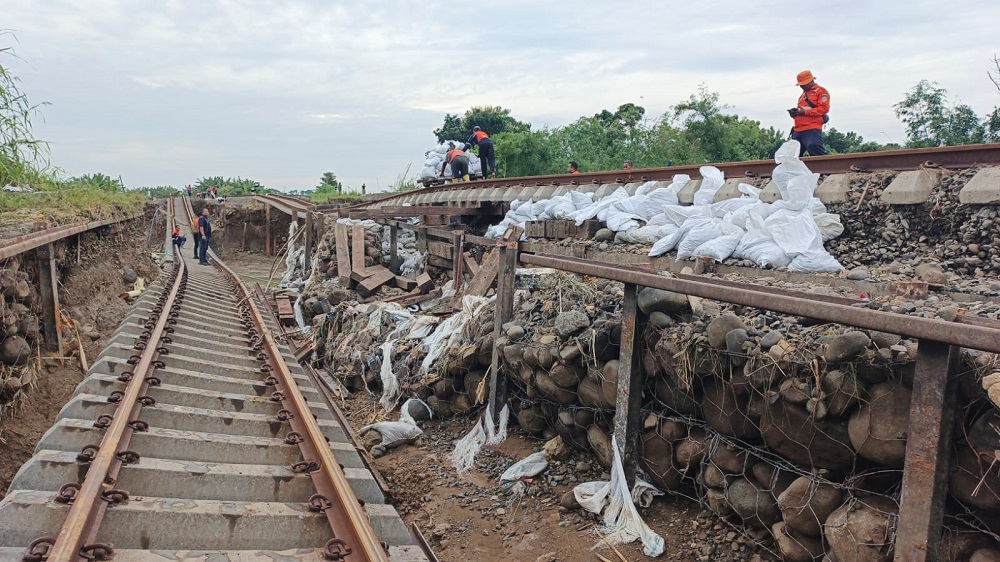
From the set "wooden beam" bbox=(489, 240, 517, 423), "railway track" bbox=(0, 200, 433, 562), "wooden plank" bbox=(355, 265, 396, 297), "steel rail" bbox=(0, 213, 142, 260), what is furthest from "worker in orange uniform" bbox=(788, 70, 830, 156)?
"steel rail" bbox=(0, 213, 142, 260)

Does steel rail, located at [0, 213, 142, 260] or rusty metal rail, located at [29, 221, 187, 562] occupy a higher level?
steel rail, located at [0, 213, 142, 260]

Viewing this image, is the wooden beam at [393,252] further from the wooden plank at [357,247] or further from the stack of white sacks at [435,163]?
the stack of white sacks at [435,163]

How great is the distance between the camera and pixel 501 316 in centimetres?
563

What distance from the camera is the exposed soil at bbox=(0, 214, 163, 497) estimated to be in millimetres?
4492

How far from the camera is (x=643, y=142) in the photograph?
23406 millimetres

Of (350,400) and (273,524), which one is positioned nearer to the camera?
(273,524)

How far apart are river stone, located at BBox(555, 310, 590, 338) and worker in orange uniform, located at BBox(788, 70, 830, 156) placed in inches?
193

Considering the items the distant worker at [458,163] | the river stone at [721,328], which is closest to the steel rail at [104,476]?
the river stone at [721,328]

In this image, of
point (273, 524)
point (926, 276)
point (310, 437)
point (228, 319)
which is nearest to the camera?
point (273, 524)

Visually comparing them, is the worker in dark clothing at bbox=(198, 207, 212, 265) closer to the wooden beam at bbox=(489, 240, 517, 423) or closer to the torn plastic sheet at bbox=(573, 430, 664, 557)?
the wooden beam at bbox=(489, 240, 517, 423)

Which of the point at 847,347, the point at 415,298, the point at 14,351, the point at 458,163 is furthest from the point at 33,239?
the point at 458,163

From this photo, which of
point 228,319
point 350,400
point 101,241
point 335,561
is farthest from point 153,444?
point 101,241

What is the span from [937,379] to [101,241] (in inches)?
441

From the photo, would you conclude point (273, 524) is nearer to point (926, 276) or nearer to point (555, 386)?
point (555, 386)
